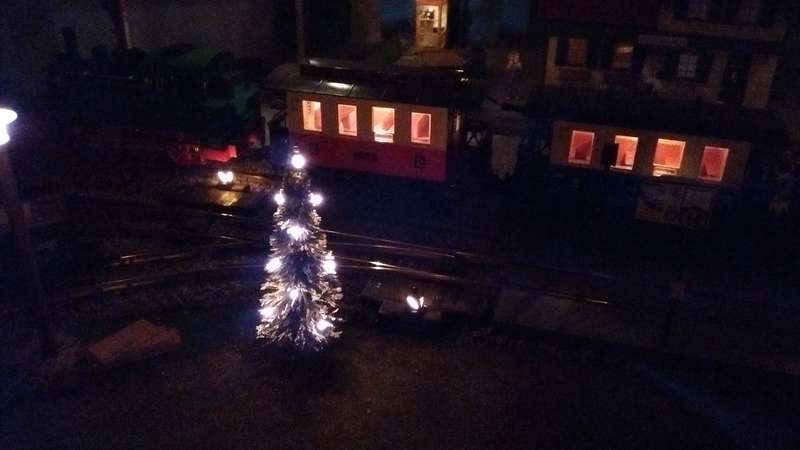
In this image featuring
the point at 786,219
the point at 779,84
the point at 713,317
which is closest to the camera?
the point at 713,317

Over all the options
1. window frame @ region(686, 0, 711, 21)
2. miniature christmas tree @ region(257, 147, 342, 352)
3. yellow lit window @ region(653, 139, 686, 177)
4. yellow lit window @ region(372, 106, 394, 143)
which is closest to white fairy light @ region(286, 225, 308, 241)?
miniature christmas tree @ region(257, 147, 342, 352)

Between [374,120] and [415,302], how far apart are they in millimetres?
6229

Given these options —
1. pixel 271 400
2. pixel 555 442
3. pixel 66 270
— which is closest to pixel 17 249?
pixel 66 270

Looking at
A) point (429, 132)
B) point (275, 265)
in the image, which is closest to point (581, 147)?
point (429, 132)

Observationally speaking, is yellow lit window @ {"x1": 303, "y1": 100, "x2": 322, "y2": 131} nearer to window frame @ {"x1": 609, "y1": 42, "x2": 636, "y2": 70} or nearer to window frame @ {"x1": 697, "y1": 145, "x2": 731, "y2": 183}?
window frame @ {"x1": 609, "y1": 42, "x2": 636, "y2": 70}

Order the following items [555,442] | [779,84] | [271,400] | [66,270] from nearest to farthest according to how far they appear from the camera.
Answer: [555,442] → [271,400] → [66,270] → [779,84]

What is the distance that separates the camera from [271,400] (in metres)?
11.5

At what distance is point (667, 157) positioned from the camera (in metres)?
15.8

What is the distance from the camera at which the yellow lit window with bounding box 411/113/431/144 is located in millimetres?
17156

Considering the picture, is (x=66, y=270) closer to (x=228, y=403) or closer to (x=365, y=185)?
(x=228, y=403)

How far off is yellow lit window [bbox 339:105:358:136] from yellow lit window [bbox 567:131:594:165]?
5.59m

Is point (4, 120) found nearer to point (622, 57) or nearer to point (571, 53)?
point (571, 53)

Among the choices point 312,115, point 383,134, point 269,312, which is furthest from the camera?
point 312,115

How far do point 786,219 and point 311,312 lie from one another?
1155 centimetres
